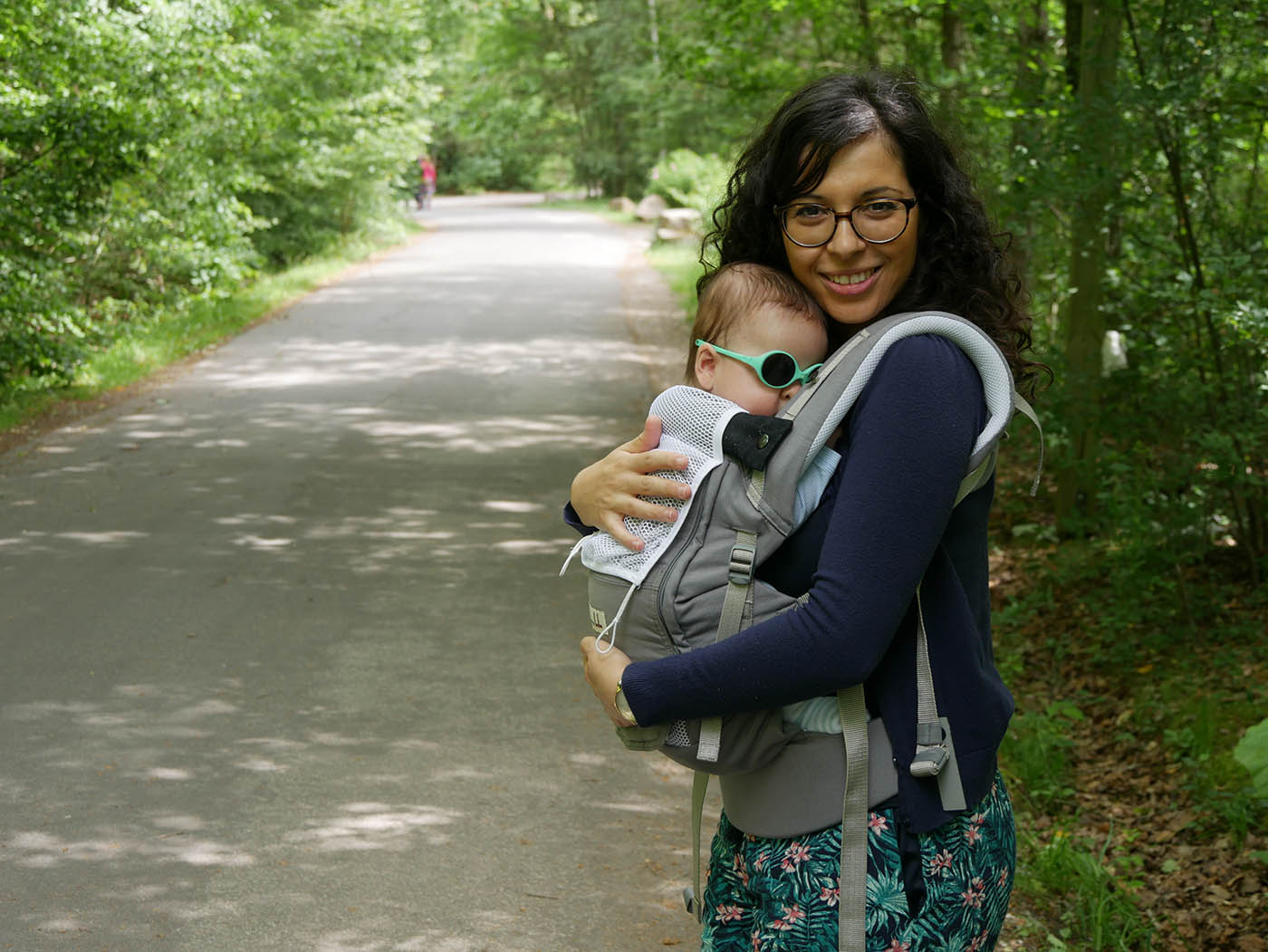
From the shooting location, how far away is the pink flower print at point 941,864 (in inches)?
71.7

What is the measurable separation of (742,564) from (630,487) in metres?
0.21

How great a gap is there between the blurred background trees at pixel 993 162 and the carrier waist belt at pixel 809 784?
0.99 meters

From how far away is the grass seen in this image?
11.7 meters

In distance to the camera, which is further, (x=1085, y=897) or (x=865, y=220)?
(x=1085, y=897)

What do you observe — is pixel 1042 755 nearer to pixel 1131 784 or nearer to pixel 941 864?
pixel 1131 784

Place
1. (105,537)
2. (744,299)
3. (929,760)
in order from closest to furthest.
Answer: (929,760) < (744,299) < (105,537)

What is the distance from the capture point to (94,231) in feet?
46.8

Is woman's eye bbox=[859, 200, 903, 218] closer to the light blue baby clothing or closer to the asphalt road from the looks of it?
the light blue baby clothing

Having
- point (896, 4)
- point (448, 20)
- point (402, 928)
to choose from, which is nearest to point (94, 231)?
point (896, 4)

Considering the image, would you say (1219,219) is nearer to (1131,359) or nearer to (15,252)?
(1131,359)

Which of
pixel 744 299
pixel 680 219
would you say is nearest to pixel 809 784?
pixel 744 299

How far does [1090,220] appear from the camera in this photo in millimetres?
6812

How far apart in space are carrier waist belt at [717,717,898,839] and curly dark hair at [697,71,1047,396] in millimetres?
584

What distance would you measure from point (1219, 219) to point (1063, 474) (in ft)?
7.28
